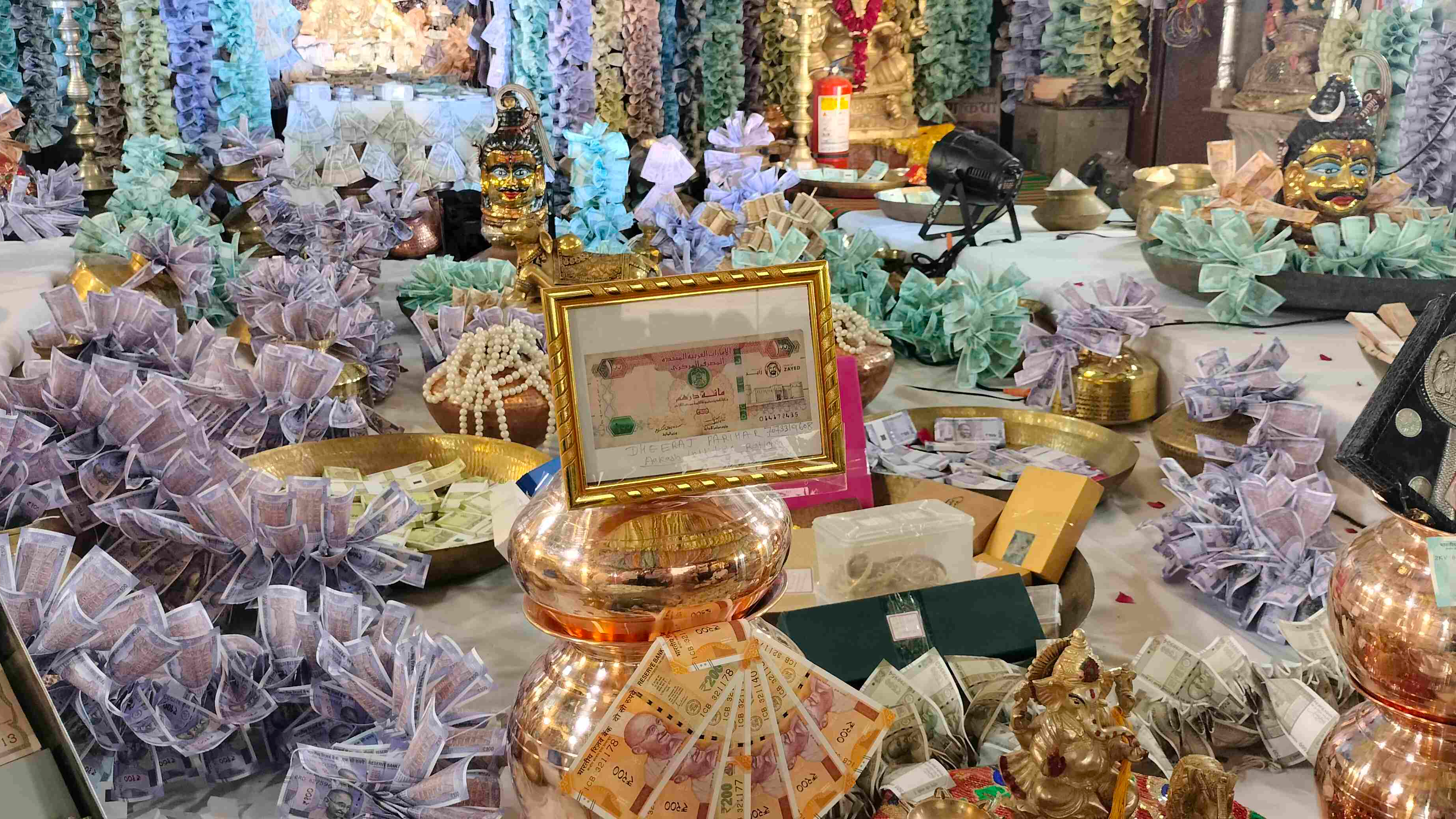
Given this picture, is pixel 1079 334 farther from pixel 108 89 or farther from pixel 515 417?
pixel 108 89

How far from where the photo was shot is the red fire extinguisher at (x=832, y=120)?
4605 mm

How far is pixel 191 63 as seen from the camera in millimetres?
4070

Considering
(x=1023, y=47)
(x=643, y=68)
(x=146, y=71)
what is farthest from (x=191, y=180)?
(x=1023, y=47)

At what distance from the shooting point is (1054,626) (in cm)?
127

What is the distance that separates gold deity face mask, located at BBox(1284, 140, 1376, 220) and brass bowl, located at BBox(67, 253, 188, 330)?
2.04 meters

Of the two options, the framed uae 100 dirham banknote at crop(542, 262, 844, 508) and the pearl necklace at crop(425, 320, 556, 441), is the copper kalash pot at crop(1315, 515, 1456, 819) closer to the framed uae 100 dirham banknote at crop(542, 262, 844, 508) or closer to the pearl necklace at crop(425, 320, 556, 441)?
the framed uae 100 dirham banknote at crop(542, 262, 844, 508)

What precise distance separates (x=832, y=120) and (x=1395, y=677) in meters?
4.06

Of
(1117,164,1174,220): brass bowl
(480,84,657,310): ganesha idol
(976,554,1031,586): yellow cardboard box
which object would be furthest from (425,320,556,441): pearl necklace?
(1117,164,1174,220): brass bowl

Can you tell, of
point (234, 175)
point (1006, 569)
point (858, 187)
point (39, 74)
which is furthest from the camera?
point (39, 74)

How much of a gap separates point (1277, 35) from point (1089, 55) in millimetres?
1000

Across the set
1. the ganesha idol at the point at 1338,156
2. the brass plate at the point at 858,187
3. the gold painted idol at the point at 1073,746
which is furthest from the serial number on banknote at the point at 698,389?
the brass plate at the point at 858,187

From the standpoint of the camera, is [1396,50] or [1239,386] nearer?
[1239,386]

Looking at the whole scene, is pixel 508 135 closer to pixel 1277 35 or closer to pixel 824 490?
pixel 824 490

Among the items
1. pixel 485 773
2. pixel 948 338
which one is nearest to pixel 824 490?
pixel 485 773
